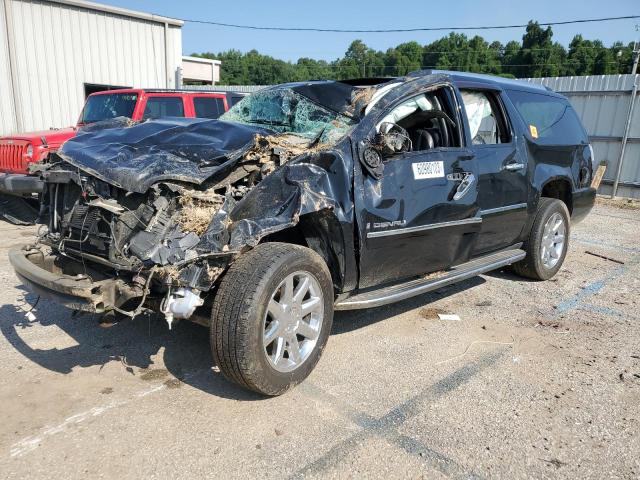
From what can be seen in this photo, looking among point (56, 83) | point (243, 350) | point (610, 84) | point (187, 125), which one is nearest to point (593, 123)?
point (610, 84)

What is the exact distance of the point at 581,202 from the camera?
19.9 ft

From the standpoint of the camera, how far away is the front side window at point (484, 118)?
4.57m

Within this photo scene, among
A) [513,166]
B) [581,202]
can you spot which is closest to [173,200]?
[513,166]

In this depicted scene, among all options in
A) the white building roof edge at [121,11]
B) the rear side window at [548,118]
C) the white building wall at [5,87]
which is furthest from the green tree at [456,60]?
the rear side window at [548,118]

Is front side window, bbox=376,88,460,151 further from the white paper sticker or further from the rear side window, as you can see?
the rear side window

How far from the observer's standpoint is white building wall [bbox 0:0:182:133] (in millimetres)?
13578

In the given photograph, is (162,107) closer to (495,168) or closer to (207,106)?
(207,106)

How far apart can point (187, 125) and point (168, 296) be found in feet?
5.33

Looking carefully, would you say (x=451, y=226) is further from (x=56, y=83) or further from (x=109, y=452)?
(x=56, y=83)

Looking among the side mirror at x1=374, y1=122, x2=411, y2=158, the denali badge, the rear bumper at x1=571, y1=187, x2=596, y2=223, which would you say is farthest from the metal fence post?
the denali badge

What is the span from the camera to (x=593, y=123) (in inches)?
480

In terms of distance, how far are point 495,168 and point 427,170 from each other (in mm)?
959

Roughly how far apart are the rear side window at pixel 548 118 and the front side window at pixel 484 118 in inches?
11.5

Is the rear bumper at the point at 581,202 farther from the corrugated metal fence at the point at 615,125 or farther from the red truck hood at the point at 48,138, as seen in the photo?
the red truck hood at the point at 48,138
